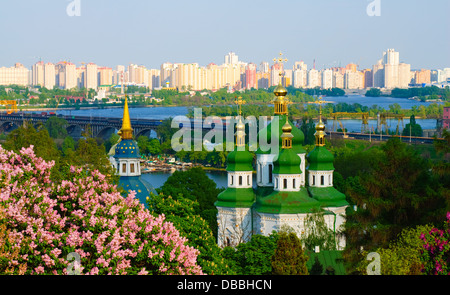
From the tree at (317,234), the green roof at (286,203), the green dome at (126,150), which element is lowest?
the tree at (317,234)

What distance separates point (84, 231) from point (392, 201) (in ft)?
12.2

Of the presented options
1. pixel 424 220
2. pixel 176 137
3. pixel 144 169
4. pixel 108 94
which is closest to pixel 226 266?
pixel 424 220

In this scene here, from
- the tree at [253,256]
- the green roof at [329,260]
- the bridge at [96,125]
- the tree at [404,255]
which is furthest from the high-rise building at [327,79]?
the tree at [404,255]

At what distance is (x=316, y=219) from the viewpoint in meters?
11.6

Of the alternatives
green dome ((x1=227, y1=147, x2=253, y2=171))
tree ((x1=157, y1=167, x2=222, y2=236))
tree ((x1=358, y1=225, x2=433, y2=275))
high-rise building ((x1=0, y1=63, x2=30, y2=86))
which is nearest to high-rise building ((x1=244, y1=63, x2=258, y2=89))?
high-rise building ((x1=0, y1=63, x2=30, y2=86))

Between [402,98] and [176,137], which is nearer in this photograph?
[176,137]

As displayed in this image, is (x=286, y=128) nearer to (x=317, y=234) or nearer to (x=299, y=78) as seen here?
(x=317, y=234)

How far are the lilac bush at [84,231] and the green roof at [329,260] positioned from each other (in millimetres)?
3135

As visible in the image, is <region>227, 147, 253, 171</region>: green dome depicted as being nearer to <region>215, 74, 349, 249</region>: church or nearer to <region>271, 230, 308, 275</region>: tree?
<region>215, 74, 349, 249</region>: church

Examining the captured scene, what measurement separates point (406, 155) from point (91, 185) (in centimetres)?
387

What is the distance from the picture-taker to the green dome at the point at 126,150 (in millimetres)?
14359

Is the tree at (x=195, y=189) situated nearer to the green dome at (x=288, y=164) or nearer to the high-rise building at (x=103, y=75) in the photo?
the green dome at (x=288, y=164)

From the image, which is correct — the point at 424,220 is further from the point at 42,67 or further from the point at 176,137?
the point at 42,67
